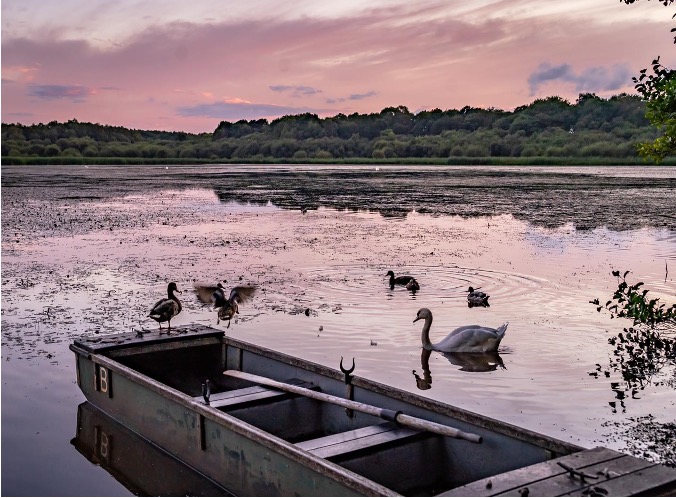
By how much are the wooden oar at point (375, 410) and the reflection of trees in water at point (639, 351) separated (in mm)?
3405

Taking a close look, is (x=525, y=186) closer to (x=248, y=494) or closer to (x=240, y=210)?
(x=240, y=210)

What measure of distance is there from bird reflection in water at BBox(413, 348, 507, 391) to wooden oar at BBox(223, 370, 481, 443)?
2.65 m

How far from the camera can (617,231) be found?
26.5m

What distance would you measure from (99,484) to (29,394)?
2.62 metres

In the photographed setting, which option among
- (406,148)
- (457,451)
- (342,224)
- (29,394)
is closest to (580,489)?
(457,451)

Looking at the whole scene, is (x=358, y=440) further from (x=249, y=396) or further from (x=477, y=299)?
(x=477, y=299)

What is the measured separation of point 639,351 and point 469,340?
250 centimetres

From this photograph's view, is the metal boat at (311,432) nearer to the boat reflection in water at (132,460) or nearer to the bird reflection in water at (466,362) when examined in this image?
the boat reflection in water at (132,460)

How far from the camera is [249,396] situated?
8.84 metres

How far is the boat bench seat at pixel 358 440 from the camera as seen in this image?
22.6ft

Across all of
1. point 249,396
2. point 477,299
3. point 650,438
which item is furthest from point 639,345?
point 249,396

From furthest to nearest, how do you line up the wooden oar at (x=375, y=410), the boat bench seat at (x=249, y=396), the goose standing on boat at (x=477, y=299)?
the goose standing on boat at (x=477, y=299)
the boat bench seat at (x=249, y=396)
the wooden oar at (x=375, y=410)

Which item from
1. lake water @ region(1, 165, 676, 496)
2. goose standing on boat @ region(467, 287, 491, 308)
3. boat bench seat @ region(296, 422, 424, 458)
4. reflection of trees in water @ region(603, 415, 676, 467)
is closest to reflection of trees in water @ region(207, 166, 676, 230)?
lake water @ region(1, 165, 676, 496)

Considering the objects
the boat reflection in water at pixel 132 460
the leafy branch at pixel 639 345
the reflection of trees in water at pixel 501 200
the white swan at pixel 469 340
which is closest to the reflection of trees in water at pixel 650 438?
the leafy branch at pixel 639 345
